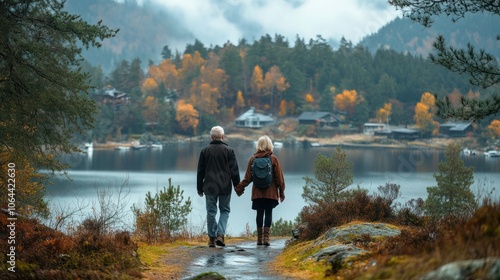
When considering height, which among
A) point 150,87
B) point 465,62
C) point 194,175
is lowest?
point 194,175

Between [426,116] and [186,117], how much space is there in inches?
1922

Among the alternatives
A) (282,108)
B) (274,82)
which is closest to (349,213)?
(282,108)

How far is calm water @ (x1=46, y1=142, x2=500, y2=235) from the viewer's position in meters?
42.4

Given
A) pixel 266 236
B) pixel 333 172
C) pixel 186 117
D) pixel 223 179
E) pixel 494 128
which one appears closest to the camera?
pixel 223 179

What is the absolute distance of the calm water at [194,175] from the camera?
4244 centimetres

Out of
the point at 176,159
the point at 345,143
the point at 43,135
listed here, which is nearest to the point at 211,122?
the point at 345,143

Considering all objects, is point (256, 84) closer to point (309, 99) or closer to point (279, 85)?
point (279, 85)

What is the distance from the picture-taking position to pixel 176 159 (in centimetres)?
9331

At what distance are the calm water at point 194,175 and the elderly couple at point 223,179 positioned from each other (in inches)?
678

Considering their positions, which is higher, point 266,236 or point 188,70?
point 188,70

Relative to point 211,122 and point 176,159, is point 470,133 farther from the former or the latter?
point 176,159

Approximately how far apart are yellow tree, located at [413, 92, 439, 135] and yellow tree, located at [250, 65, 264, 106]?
35.3 m

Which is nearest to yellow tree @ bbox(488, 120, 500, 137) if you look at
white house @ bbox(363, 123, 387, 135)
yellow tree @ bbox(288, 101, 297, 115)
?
white house @ bbox(363, 123, 387, 135)

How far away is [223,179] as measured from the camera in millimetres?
10891
